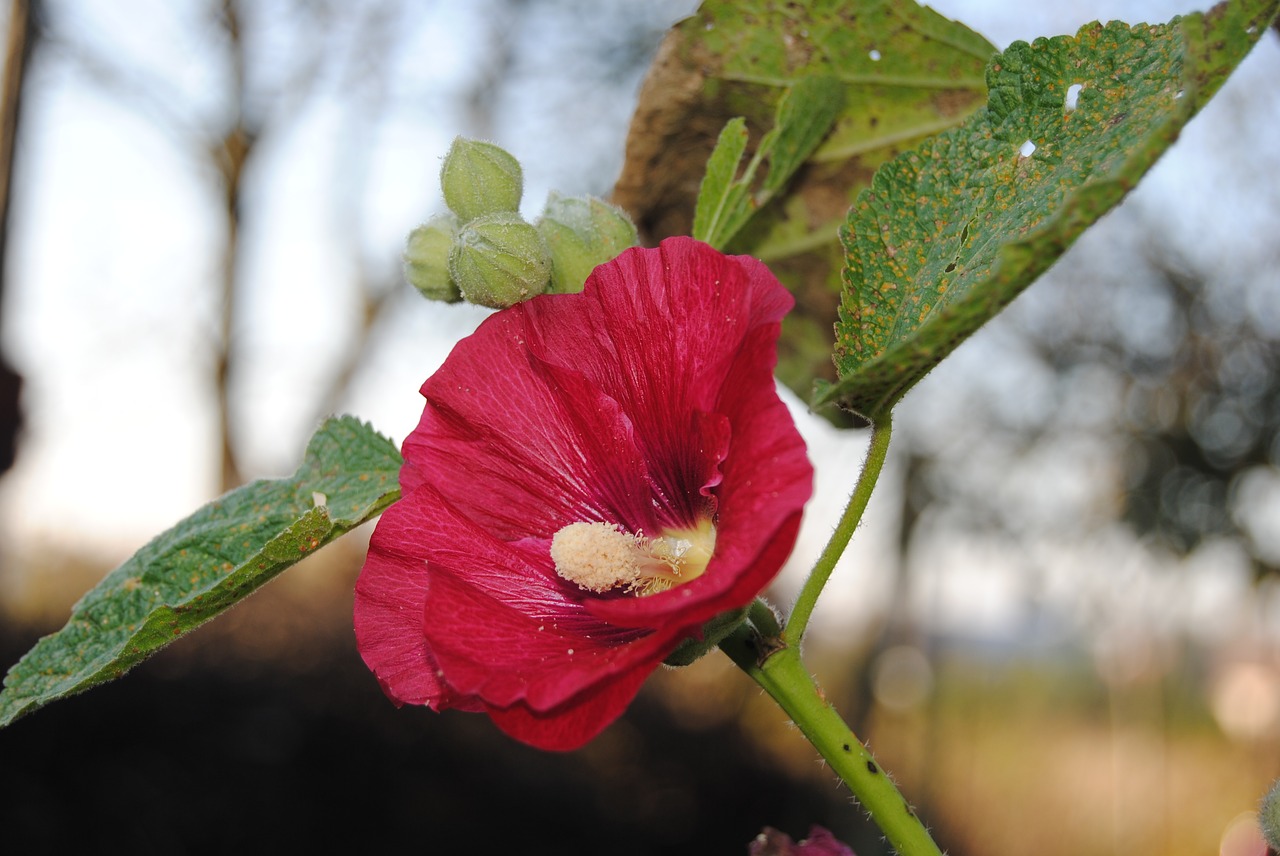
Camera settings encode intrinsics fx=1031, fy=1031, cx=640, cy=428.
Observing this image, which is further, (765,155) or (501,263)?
(765,155)

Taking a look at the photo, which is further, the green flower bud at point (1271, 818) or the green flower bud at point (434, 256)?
the green flower bud at point (434, 256)

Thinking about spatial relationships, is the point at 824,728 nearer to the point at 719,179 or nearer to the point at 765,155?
the point at 719,179

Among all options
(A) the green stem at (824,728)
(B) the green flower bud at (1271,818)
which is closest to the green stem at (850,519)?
(A) the green stem at (824,728)

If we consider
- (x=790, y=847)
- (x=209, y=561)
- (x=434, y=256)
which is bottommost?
(x=790, y=847)

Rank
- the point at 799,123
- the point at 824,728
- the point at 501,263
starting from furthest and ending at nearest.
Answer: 1. the point at 799,123
2. the point at 501,263
3. the point at 824,728

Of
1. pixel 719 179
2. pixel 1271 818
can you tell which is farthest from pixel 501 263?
pixel 1271 818

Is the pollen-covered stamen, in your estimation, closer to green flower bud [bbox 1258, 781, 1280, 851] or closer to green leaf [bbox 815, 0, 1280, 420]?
green leaf [bbox 815, 0, 1280, 420]

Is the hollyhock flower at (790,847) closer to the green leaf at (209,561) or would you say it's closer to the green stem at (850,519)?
the green stem at (850,519)

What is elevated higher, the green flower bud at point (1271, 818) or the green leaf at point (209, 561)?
the green leaf at point (209, 561)
